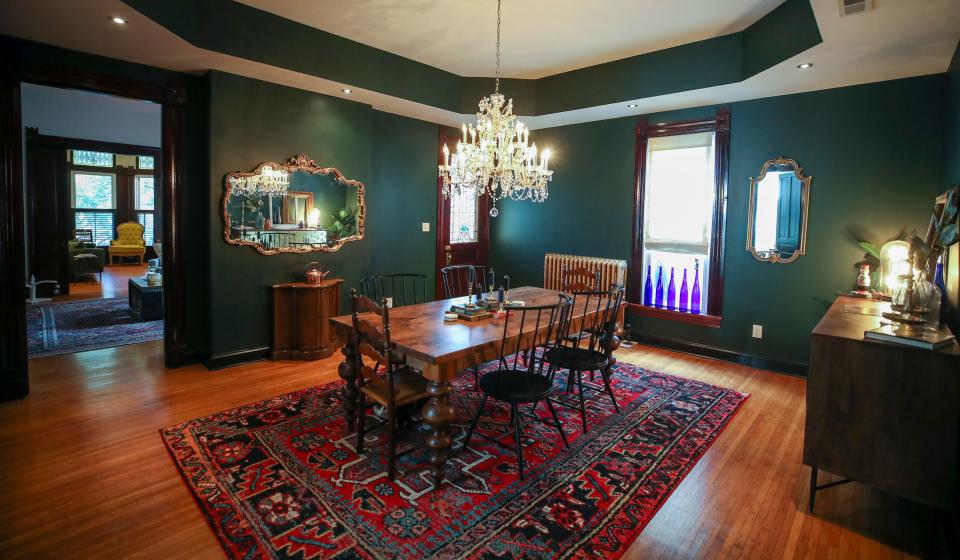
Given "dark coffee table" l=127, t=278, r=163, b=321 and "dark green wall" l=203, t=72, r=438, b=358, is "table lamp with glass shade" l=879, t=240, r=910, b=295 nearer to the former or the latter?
"dark green wall" l=203, t=72, r=438, b=358

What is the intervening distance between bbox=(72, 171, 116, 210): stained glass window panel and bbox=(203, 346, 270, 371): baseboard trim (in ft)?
31.0

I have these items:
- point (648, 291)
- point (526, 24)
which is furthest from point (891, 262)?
point (526, 24)

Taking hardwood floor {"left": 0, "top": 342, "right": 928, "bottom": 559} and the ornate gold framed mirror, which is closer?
hardwood floor {"left": 0, "top": 342, "right": 928, "bottom": 559}

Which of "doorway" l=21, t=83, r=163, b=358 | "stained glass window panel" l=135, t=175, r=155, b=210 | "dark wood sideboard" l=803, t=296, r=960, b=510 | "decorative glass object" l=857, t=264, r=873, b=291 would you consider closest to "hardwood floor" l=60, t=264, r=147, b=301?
"doorway" l=21, t=83, r=163, b=358

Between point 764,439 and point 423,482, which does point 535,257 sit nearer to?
point 764,439

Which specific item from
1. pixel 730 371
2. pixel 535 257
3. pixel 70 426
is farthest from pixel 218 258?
pixel 730 371

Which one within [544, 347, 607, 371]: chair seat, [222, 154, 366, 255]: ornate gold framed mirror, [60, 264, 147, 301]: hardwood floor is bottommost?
[60, 264, 147, 301]: hardwood floor

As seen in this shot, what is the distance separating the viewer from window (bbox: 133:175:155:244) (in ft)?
37.3

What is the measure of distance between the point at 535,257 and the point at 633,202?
4.86 feet

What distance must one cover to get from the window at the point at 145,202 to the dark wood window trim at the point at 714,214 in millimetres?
11544

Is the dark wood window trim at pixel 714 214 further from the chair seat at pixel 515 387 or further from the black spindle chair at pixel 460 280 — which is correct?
the chair seat at pixel 515 387

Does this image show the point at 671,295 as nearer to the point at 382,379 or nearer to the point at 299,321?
the point at 382,379

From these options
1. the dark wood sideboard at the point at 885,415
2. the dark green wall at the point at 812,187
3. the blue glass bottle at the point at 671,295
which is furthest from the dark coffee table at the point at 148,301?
the dark wood sideboard at the point at 885,415

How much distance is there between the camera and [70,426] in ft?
9.84
